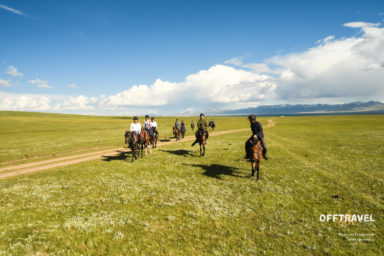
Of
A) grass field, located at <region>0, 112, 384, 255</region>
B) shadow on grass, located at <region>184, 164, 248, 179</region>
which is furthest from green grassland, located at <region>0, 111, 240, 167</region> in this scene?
shadow on grass, located at <region>184, 164, 248, 179</region>

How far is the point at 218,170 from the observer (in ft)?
51.8

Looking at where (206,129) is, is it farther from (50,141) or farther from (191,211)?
(50,141)

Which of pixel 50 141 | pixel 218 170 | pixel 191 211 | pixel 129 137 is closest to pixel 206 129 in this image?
pixel 218 170

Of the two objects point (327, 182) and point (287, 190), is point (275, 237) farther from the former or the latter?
point (327, 182)

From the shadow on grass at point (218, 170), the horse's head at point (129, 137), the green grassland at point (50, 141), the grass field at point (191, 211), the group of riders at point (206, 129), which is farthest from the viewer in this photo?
the green grassland at point (50, 141)

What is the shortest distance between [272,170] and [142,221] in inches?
449

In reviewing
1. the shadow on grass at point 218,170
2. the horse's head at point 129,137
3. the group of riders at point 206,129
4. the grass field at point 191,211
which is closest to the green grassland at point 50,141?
the group of riders at point 206,129

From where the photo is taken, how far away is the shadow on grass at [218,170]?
47.6 feet

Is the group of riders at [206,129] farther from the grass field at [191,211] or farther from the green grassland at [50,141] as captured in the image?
the green grassland at [50,141]

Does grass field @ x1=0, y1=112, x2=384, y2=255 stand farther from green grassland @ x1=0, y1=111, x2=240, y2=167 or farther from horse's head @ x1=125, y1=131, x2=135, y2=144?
green grassland @ x1=0, y1=111, x2=240, y2=167

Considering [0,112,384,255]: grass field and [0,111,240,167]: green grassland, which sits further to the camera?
[0,111,240,167]: green grassland

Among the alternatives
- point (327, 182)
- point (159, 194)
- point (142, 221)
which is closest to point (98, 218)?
point (142, 221)

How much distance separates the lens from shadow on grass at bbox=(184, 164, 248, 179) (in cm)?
1452

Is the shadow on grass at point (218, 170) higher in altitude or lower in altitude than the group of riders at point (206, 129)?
lower
